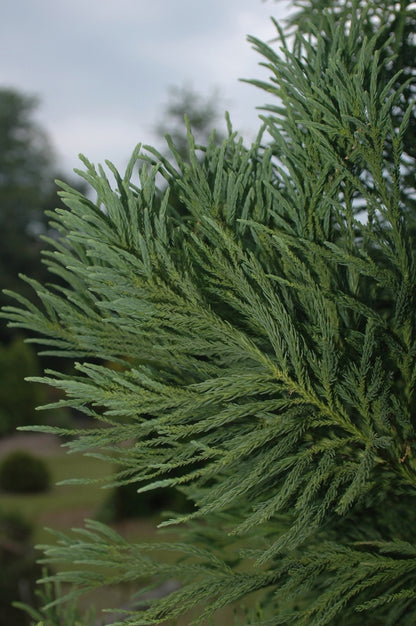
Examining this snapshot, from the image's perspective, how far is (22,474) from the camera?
15.4 metres

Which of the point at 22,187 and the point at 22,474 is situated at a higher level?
the point at 22,187

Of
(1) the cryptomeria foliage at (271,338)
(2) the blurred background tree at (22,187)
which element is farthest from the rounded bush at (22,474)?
(1) the cryptomeria foliage at (271,338)

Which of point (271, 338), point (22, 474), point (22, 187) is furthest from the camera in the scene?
point (22, 187)

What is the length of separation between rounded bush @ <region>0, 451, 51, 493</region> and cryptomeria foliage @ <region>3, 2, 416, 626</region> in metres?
15.1

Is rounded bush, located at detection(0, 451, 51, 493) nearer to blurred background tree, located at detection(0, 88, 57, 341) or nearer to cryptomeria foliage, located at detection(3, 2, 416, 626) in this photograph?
blurred background tree, located at detection(0, 88, 57, 341)

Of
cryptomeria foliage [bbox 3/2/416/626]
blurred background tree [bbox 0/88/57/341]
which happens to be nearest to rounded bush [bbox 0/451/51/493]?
blurred background tree [bbox 0/88/57/341]

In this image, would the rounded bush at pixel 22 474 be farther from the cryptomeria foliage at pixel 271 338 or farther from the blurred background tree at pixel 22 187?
the cryptomeria foliage at pixel 271 338

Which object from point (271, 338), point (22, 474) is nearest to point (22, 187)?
point (22, 474)

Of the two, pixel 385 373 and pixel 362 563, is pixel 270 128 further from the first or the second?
pixel 362 563

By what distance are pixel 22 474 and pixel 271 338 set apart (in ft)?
51.5

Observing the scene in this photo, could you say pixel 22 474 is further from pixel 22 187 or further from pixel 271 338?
pixel 22 187

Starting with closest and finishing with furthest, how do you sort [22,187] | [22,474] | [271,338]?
1. [271,338]
2. [22,474]
3. [22,187]

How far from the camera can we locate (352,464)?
110 centimetres

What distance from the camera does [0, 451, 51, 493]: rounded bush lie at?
15.4 m
